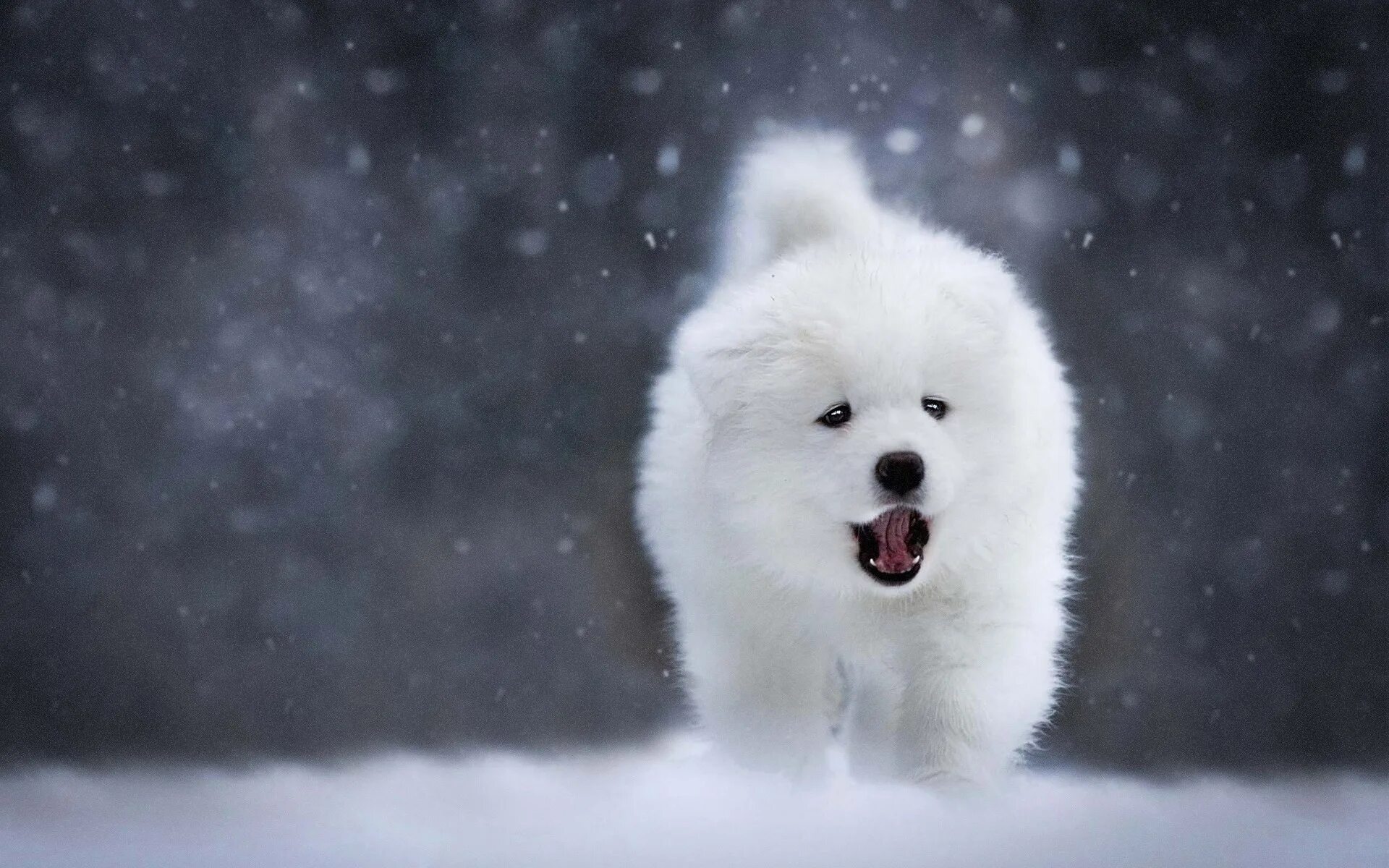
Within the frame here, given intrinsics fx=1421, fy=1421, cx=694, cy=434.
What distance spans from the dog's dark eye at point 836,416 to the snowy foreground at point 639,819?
72 cm

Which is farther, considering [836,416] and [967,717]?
[967,717]

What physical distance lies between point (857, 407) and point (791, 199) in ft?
2.33

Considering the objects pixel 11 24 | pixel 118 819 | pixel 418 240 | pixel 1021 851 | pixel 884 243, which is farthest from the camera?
pixel 418 240

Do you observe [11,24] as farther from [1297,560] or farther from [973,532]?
[1297,560]

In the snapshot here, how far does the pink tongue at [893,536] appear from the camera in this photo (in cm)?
254

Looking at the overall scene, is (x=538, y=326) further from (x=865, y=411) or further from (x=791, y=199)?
(x=865, y=411)


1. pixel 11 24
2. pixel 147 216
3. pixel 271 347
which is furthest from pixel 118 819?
pixel 11 24

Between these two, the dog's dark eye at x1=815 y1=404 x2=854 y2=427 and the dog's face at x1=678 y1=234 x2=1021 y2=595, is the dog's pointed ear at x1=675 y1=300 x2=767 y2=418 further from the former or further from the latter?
the dog's dark eye at x1=815 y1=404 x2=854 y2=427

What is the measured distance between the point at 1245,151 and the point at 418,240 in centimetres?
208

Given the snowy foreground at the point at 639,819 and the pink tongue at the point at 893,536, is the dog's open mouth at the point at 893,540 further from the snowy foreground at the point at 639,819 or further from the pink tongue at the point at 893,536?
the snowy foreground at the point at 639,819

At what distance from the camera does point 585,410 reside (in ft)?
12.1

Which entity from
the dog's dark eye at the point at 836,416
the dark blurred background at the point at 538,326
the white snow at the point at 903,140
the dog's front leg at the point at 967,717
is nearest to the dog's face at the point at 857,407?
the dog's dark eye at the point at 836,416

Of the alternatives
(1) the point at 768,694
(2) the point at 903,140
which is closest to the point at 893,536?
(1) the point at 768,694

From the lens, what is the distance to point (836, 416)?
99.4 inches
